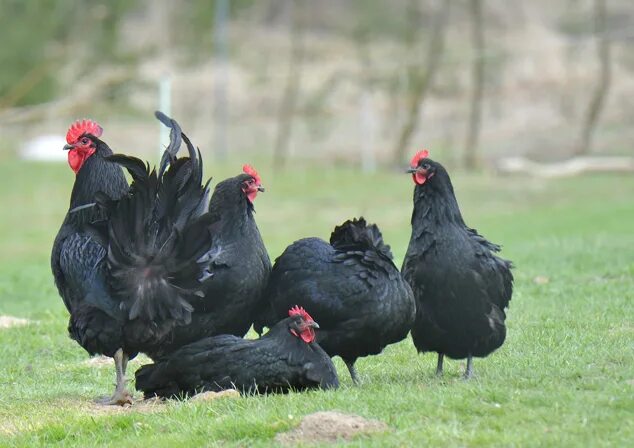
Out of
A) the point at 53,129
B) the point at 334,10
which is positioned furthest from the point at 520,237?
the point at 334,10


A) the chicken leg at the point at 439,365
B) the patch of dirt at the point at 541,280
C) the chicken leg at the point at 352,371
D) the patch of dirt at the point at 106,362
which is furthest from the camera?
the patch of dirt at the point at 541,280

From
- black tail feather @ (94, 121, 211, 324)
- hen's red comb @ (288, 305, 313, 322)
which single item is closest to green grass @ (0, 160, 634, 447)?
hen's red comb @ (288, 305, 313, 322)

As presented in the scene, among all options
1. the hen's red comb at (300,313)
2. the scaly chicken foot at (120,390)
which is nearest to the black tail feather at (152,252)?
the scaly chicken foot at (120,390)

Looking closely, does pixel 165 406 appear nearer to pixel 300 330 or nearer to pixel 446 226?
pixel 300 330

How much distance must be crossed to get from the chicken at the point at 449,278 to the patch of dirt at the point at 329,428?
1829 millimetres

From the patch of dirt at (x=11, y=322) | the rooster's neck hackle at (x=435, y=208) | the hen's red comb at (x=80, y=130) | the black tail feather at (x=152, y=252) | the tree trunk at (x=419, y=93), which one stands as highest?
the tree trunk at (x=419, y=93)

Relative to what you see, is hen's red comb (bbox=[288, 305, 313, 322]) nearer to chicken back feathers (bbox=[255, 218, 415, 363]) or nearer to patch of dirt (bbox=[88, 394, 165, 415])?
chicken back feathers (bbox=[255, 218, 415, 363])

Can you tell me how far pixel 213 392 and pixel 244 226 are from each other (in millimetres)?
1485

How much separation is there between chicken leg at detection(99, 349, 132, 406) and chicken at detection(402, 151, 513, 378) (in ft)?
7.64

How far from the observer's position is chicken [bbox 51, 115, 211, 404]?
8734 millimetres

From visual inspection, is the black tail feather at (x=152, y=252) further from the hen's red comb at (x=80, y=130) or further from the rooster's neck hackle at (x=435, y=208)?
the rooster's neck hackle at (x=435, y=208)

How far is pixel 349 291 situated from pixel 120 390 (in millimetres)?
1956

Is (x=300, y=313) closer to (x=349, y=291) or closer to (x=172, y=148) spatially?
(x=349, y=291)

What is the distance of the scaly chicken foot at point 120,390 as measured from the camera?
8.78 meters
